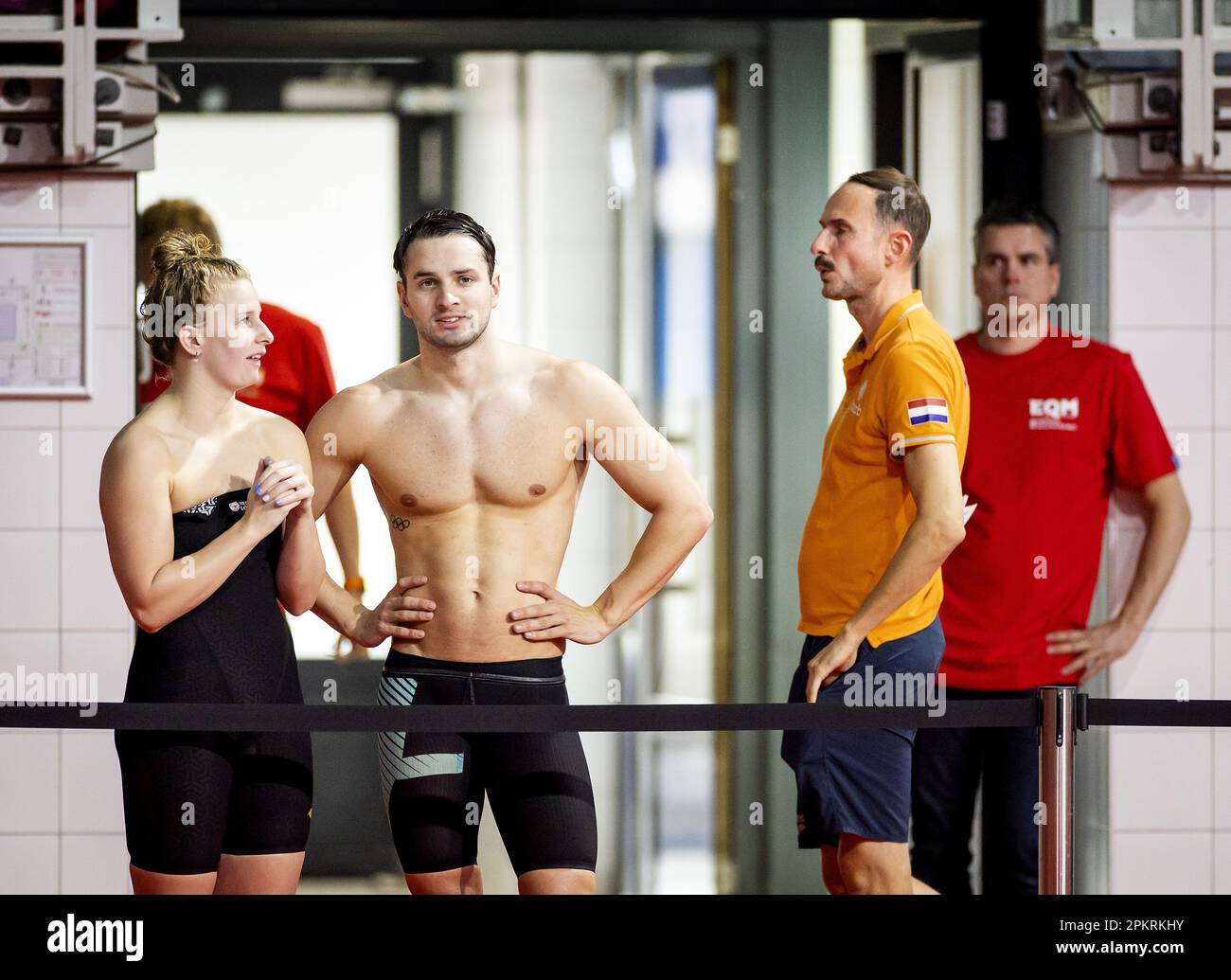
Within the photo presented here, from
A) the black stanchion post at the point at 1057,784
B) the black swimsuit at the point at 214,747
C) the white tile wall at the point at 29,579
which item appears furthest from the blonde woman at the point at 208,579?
the black stanchion post at the point at 1057,784

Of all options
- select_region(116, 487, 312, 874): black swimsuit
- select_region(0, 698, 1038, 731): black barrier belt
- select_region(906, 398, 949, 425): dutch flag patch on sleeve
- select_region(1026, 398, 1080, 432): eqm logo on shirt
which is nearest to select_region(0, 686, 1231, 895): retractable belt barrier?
select_region(0, 698, 1038, 731): black barrier belt

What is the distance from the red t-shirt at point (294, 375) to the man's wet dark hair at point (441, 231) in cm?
73

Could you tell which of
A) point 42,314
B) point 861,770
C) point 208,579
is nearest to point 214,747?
point 208,579

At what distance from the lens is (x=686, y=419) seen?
13.4 feet

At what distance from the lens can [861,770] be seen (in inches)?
106

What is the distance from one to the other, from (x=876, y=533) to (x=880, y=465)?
13 centimetres

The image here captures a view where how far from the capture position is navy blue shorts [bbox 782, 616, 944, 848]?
2.69 metres

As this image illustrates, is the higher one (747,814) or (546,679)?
(546,679)

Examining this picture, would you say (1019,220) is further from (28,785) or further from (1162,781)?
(28,785)

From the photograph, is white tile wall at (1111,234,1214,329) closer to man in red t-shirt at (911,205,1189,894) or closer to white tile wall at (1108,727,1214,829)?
man in red t-shirt at (911,205,1189,894)

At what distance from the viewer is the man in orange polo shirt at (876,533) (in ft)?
8.60
